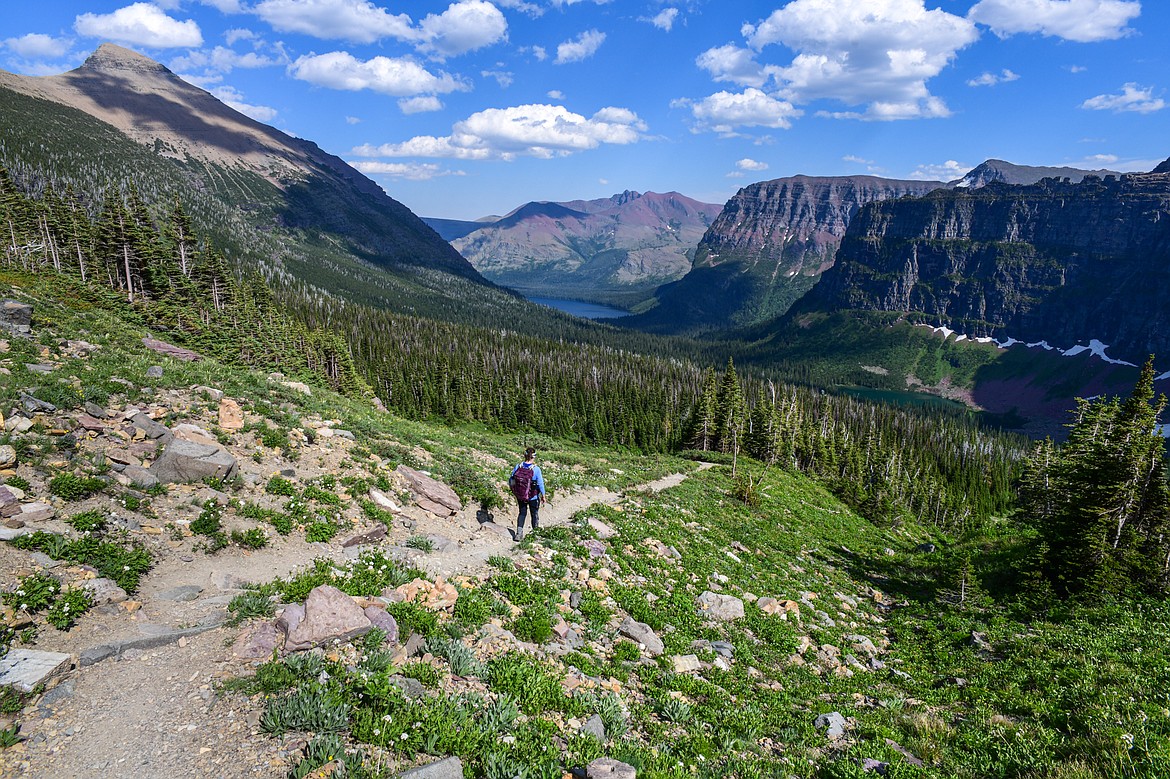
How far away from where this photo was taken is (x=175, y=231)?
67.6m

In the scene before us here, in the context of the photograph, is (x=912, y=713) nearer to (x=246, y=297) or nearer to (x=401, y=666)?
(x=401, y=666)

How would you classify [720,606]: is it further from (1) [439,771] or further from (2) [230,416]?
(2) [230,416]

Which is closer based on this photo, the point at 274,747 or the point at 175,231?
the point at 274,747

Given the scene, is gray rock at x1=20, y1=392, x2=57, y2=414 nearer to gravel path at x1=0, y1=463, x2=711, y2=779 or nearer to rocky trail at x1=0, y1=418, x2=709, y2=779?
rocky trail at x1=0, y1=418, x2=709, y2=779

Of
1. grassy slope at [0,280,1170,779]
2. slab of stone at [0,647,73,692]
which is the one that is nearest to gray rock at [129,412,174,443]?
grassy slope at [0,280,1170,779]

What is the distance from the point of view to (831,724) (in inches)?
428

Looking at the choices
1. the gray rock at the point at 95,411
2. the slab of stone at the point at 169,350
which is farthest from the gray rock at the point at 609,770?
the slab of stone at the point at 169,350

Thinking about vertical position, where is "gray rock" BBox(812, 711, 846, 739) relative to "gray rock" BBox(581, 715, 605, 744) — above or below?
below

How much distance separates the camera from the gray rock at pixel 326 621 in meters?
9.35

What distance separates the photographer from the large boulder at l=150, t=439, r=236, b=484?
582 inches

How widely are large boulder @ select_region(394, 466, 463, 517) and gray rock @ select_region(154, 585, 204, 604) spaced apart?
855 centimetres

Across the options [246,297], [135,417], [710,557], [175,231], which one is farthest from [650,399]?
[135,417]

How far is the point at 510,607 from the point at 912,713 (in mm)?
9985

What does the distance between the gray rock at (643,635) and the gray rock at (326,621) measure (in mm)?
6803
